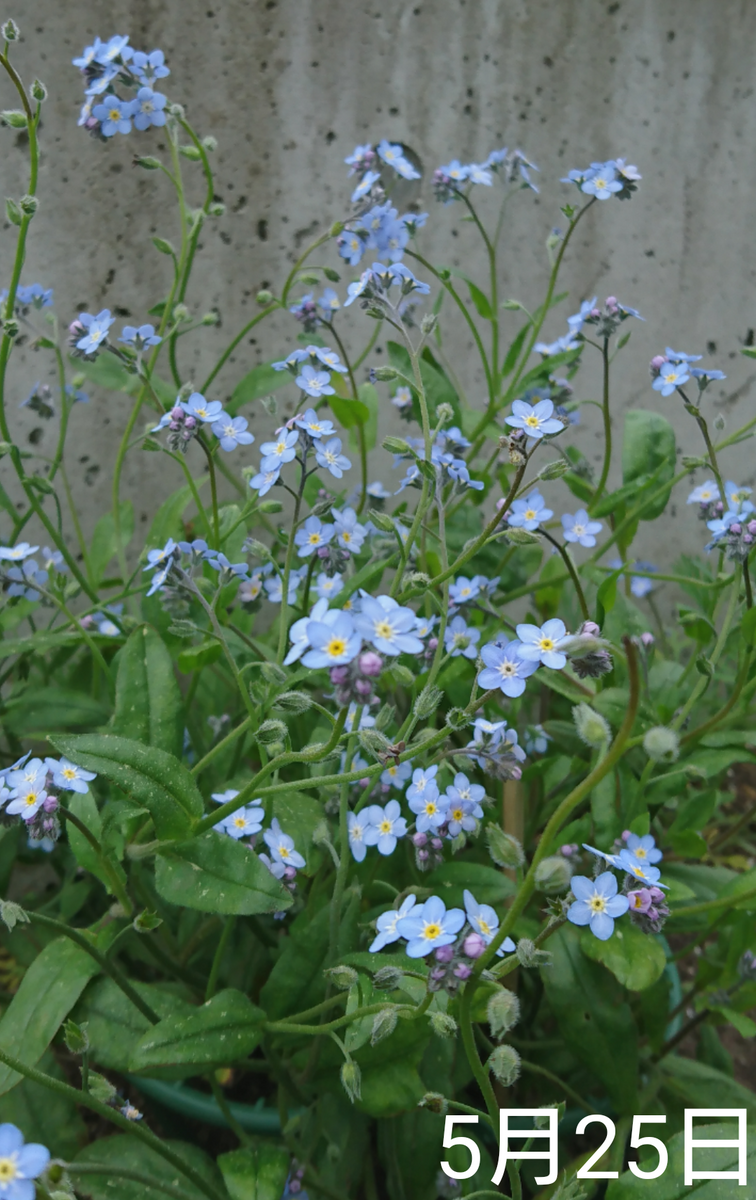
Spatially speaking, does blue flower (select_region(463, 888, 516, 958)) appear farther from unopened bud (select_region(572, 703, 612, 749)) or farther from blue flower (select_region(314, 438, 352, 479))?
blue flower (select_region(314, 438, 352, 479))

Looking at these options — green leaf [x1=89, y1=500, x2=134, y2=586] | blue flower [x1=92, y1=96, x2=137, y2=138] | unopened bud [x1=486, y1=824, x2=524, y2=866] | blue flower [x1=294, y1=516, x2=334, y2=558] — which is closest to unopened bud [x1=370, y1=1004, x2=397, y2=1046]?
unopened bud [x1=486, y1=824, x2=524, y2=866]

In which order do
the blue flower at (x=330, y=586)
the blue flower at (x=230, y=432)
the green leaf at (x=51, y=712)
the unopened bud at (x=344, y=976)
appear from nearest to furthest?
the unopened bud at (x=344, y=976)
the blue flower at (x=230, y=432)
the blue flower at (x=330, y=586)
the green leaf at (x=51, y=712)

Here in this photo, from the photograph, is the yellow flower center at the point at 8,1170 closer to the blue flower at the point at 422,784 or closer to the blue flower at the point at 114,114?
the blue flower at the point at 422,784

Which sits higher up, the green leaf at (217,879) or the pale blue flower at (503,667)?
the pale blue flower at (503,667)

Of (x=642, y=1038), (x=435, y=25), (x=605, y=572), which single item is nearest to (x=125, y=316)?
(x=435, y=25)

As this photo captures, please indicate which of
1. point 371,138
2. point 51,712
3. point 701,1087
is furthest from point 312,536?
point 371,138

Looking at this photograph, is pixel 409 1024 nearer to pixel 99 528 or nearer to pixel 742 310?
pixel 99 528

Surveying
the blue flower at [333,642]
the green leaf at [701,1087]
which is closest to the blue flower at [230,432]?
the blue flower at [333,642]
